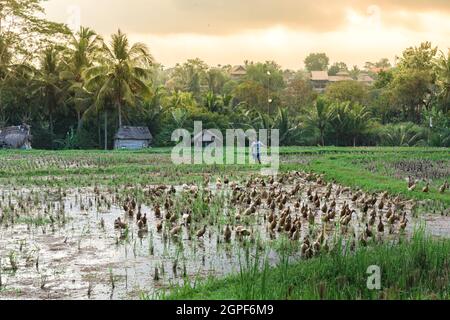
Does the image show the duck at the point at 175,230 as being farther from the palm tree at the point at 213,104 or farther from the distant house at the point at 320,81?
the distant house at the point at 320,81

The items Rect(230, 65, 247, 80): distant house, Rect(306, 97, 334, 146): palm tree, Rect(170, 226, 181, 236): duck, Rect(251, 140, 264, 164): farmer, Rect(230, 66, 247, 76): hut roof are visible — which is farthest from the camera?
Rect(230, 66, 247, 76): hut roof

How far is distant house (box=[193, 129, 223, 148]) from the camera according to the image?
114ft

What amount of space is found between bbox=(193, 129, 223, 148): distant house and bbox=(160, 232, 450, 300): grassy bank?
28300 mm

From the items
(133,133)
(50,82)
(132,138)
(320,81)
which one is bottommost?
(132,138)

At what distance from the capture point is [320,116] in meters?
34.4

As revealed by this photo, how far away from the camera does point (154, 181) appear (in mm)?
16500

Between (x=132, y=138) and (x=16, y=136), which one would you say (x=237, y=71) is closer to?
(x=132, y=138)

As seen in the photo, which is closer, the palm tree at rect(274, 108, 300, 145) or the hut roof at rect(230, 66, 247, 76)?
the palm tree at rect(274, 108, 300, 145)

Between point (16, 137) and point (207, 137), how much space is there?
998 centimetres

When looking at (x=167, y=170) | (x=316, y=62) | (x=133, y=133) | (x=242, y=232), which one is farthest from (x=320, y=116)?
(x=316, y=62)

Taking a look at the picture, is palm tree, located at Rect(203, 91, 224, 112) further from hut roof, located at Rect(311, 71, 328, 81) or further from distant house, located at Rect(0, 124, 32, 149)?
hut roof, located at Rect(311, 71, 328, 81)

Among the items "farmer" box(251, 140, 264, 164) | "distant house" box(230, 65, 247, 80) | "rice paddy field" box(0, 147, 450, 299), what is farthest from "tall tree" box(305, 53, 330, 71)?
"rice paddy field" box(0, 147, 450, 299)

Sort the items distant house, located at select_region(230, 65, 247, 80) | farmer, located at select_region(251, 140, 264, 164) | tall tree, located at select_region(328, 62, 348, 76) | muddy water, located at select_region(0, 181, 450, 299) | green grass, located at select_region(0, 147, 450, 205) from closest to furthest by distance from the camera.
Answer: muddy water, located at select_region(0, 181, 450, 299) → green grass, located at select_region(0, 147, 450, 205) → farmer, located at select_region(251, 140, 264, 164) → distant house, located at select_region(230, 65, 247, 80) → tall tree, located at select_region(328, 62, 348, 76)
